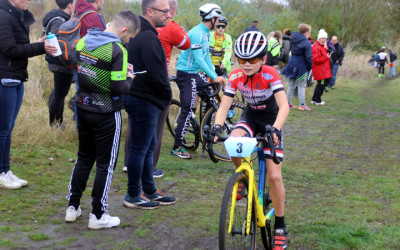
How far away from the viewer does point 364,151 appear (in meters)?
8.70

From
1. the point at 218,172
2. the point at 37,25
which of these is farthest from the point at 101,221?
the point at 37,25

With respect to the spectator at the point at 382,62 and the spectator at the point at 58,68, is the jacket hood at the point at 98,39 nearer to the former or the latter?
the spectator at the point at 58,68

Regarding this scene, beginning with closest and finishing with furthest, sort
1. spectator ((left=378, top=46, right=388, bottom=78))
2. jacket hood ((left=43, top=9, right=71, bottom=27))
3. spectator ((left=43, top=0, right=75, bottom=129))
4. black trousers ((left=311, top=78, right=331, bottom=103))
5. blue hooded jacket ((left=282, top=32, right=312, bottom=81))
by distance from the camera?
spectator ((left=43, top=0, right=75, bottom=129))
jacket hood ((left=43, top=9, right=71, bottom=27))
blue hooded jacket ((left=282, top=32, right=312, bottom=81))
black trousers ((left=311, top=78, right=331, bottom=103))
spectator ((left=378, top=46, right=388, bottom=78))

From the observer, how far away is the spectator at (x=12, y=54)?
195 inches

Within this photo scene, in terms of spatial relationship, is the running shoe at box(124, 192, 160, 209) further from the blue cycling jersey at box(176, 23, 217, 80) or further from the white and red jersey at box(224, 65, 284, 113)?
the blue cycling jersey at box(176, 23, 217, 80)

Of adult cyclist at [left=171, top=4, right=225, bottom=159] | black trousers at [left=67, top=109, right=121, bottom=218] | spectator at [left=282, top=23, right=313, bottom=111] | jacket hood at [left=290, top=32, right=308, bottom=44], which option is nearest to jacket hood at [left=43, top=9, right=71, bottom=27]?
adult cyclist at [left=171, top=4, right=225, bottom=159]

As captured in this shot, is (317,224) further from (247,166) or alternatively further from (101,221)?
(101,221)

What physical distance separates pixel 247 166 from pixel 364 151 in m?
5.65

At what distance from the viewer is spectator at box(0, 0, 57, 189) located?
494 cm

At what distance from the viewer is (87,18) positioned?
21.0 feet

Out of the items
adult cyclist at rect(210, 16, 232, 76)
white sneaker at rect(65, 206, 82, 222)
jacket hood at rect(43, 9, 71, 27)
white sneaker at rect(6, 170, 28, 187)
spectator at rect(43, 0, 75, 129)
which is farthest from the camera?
adult cyclist at rect(210, 16, 232, 76)

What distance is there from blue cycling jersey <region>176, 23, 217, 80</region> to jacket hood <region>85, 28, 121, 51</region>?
10.2ft

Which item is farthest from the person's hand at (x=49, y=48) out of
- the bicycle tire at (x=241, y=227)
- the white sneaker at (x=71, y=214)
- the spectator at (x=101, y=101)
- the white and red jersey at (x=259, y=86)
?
the bicycle tire at (x=241, y=227)

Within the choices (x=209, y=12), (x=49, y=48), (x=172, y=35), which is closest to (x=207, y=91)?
(x=209, y=12)
